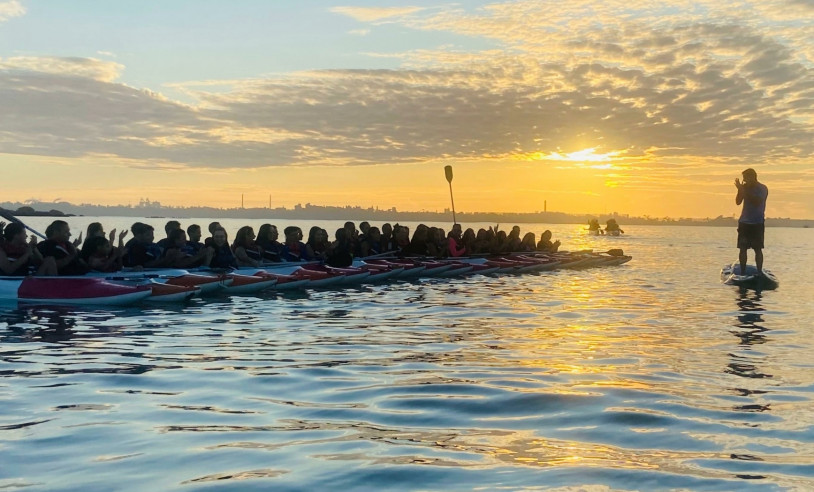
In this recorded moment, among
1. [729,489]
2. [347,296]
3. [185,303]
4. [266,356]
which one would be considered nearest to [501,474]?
[729,489]

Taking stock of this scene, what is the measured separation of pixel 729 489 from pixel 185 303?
11.9 m

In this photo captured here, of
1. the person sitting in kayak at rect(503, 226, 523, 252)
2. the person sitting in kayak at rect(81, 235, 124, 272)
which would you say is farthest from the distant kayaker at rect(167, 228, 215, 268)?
the person sitting in kayak at rect(503, 226, 523, 252)

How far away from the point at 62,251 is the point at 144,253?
2.22 meters

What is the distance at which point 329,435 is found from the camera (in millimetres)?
5199

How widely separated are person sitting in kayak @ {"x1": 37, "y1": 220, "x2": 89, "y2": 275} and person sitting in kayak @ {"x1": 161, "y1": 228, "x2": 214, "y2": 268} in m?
2.27

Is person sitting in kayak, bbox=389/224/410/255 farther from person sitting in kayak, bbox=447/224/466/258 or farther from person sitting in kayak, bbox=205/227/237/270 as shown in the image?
person sitting in kayak, bbox=205/227/237/270

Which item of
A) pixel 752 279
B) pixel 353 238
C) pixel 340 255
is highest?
pixel 353 238

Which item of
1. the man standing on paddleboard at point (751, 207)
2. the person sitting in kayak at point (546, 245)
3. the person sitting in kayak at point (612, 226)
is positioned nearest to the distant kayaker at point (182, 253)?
the man standing on paddleboard at point (751, 207)

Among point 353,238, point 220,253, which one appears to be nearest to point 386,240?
point 353,238

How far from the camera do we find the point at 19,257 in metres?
13.9

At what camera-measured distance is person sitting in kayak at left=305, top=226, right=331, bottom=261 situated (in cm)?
2059

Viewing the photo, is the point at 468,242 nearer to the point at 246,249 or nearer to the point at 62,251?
the point at 246,249

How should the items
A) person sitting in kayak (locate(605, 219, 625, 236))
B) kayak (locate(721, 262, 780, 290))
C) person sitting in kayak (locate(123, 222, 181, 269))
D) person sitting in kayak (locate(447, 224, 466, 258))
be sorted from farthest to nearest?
person sitting in kayak (locate(605, 219, 625, 236))
person sitting in kayak (locate(447, 224, 466, 258))
kayak (locate(721, 262, 780, 290))
person sitting in kayak (locate(123, 222, 181, 269))

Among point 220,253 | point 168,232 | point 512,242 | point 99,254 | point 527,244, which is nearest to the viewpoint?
point 99,254
